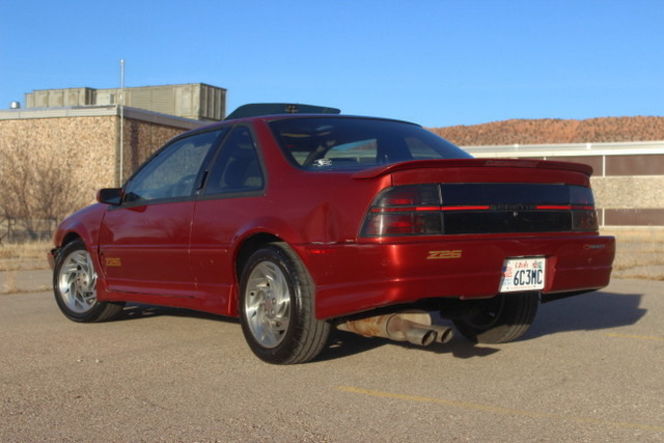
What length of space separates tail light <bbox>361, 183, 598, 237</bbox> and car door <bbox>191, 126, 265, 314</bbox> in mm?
1116

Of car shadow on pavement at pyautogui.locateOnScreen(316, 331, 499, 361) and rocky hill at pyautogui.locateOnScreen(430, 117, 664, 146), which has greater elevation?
rocky hill at pyautogui.locateOnScreen(430, 117, 664, 146)

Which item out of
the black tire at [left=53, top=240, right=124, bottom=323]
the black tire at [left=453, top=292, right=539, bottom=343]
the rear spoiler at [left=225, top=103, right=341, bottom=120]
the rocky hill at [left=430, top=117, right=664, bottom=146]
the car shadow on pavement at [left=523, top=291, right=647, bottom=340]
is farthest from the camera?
the rocky hill at [left=430, top=117, right=664, bottom=146]

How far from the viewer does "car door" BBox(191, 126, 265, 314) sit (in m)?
5.56

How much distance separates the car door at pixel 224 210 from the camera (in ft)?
18.2

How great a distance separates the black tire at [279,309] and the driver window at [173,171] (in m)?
1.13

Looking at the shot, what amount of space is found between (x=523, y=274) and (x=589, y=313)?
3.20 m

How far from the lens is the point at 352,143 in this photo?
18.7ft

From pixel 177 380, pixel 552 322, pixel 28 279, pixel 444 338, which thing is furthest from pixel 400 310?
pixel 28 279

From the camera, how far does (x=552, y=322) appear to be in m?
7.30

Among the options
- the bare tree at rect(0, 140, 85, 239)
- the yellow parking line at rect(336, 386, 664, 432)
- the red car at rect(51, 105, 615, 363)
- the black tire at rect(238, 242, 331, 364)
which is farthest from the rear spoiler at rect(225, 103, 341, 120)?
the bare tree at rect(0, 140, 85, 239)

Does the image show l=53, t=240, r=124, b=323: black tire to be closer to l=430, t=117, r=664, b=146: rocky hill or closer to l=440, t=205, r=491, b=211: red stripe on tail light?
l=440, t=205, r=491, b=211: red stripe on tail light

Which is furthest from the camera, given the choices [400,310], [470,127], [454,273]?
[470,127]

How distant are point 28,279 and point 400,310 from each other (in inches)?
314

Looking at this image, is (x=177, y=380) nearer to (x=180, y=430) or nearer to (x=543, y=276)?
(x=180, y=430)
